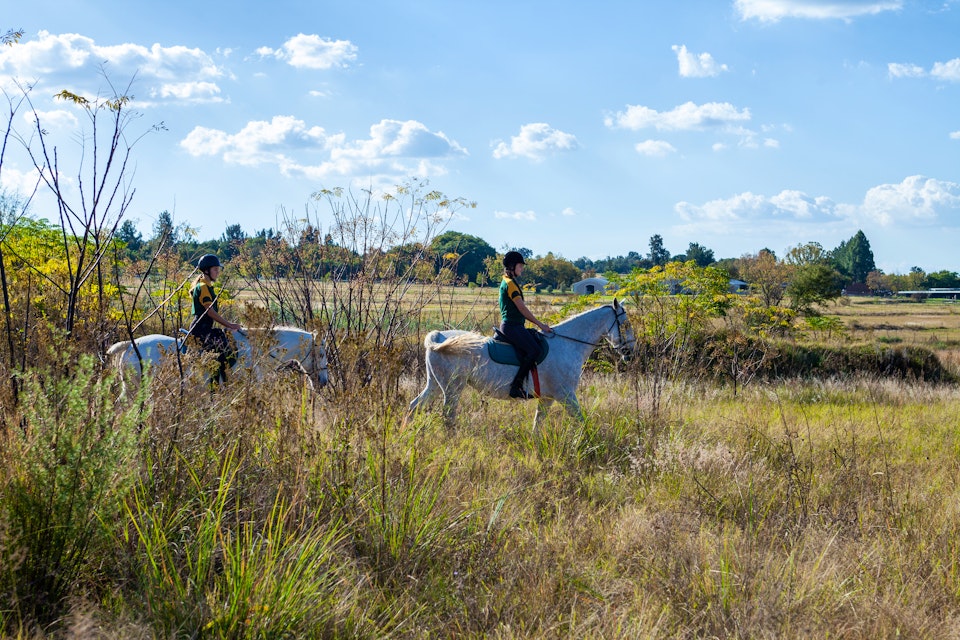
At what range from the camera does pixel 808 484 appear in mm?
5449

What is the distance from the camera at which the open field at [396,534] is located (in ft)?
10.5

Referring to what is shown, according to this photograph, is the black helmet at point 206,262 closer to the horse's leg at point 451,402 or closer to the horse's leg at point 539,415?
the horse's leg at point 451,402

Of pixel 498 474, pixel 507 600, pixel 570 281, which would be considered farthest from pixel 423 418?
pixel 570 281

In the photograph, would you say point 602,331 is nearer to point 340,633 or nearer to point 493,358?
point 493,358

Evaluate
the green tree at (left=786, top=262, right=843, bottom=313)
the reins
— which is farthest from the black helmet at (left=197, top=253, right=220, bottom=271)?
the green tree at (left=786, top=262, right=843, bottom=313)

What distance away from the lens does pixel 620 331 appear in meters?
8.72

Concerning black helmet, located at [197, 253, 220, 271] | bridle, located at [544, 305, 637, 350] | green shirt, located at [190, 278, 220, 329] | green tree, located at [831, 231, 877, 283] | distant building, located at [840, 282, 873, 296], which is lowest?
bridle, located at [544, 305, 637, 350]

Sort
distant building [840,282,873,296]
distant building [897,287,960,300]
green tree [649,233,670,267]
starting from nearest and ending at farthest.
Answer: distant building [897,287,960,300], distant building [840,282,873,296], green tree [649,233,670,267]

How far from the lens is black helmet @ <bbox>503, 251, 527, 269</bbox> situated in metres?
8.09

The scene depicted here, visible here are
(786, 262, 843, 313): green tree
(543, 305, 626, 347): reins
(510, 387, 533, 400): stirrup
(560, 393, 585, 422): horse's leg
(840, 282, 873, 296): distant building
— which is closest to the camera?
(560, 393, 585, 422): horse's leg

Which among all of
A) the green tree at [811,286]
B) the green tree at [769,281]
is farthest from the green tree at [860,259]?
the green tree at [811,286]

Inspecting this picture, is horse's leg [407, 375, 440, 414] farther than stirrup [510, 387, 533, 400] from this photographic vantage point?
No

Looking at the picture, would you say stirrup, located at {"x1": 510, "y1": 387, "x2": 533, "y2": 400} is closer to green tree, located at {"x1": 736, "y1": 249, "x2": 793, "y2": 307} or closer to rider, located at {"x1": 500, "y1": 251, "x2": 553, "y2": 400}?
rider, located at {"x1": 500, "y1": 251, "x2": 553, "y2": 400}

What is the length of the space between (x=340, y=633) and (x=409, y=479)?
1.39 m
